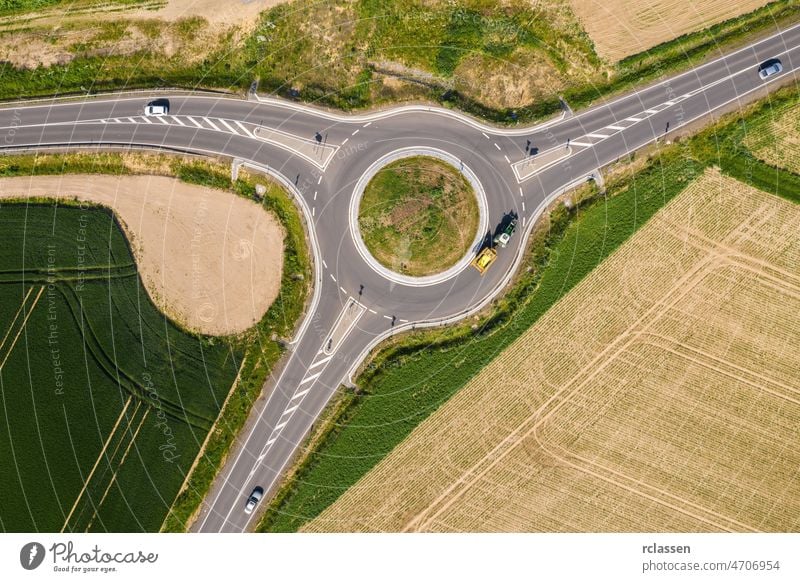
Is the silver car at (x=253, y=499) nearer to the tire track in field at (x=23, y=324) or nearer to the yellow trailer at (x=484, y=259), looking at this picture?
the tire track in field at (x=23, y=324)

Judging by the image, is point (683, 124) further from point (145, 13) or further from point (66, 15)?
point (66, 15)

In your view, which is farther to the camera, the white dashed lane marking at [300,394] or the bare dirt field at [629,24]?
the bare dirt field at [629,24]

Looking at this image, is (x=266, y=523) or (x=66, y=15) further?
(x=66, y=15)

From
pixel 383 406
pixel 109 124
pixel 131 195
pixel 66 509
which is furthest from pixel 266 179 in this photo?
pixel 66 509

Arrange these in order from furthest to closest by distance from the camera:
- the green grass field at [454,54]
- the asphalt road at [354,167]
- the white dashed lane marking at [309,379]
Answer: the green grass field at [454,54]
the white dashed lane marking at [309,379]
the asphalt road at [354,167]

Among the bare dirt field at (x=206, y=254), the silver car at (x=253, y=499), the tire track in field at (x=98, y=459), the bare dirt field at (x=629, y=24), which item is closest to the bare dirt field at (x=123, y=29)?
the bare dirt field at (x=206, y=254)

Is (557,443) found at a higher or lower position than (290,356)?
higher
